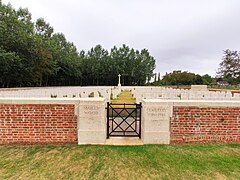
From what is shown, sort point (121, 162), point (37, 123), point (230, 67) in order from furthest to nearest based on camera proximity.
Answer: point (230, 67) < point (37, 123) < point (121, 162)

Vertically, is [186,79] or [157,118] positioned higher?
[186,79]

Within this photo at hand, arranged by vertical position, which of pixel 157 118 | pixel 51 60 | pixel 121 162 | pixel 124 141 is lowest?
pixel 121 162

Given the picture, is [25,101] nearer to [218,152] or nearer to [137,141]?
[137,141]

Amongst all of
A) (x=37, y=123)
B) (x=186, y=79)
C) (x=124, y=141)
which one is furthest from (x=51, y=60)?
(x=186, y=79)

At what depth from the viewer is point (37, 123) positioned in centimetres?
524

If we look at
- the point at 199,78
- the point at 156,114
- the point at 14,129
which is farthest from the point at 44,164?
the point at 199,78

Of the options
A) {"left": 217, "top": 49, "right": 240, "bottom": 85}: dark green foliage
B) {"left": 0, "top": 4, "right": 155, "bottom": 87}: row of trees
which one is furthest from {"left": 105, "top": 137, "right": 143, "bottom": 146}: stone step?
{"left": 217, "top": 49, "right": 240, "bottom": 85}: dark green foliage

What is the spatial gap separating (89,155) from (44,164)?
1.09 meters

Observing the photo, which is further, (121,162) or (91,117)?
(91,117)

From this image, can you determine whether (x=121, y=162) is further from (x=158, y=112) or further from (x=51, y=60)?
(x=51, y=60)

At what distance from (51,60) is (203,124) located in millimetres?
33199

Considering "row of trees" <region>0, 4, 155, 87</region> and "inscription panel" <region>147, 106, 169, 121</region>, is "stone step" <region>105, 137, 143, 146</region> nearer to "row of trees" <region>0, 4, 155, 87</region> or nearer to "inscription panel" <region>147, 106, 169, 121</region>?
"inscription panel" <region>147, 106, 169, 121</region>

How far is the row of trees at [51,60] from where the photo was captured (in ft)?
76.4

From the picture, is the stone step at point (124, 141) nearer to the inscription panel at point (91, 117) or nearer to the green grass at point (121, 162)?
the green grass at point (121, 162)
